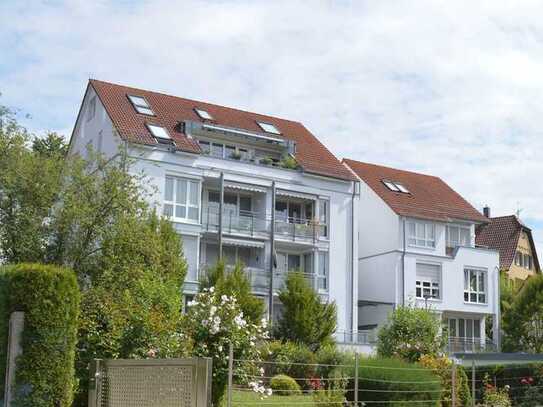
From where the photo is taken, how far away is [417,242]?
50594mm

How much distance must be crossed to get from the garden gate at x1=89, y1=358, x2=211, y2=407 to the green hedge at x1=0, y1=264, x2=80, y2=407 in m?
0.63

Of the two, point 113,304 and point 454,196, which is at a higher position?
point 454,196

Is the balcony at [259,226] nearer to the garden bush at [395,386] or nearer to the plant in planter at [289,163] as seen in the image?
the plant in planter at [289,163]

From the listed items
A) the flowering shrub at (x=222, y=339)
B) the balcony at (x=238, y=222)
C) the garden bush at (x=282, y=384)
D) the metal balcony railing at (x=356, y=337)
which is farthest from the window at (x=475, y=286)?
the flowering shrub at (x=222, y=339)

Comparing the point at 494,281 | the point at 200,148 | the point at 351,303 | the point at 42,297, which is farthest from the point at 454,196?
the point at 42,297

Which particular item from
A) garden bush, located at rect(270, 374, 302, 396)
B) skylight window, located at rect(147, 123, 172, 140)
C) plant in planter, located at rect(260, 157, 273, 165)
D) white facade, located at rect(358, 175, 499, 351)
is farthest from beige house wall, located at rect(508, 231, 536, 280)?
garden bush, located at rect(270, 374, 302, 396)

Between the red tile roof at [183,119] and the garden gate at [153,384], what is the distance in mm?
24724

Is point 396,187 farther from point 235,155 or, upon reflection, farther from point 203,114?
point 203,114

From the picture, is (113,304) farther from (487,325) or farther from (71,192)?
(487,325)

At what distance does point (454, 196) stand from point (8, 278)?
44.2 metres

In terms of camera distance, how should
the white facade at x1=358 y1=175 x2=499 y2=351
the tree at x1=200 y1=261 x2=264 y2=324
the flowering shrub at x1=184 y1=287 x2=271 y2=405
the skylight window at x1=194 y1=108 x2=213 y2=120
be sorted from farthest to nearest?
the white facade at x1=358 y1=175 x2=499 y2=351 → the skylight window at x1=194 y1=108 x2=213 y2=120 → the tree at x1=200 y1=261 x2=264 y2=324 → the flowering shrub at x1=184 y1=287 x2=271 y2=405

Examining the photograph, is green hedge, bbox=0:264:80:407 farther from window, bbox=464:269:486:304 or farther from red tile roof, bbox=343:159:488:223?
window, bbox=464:269:486:304

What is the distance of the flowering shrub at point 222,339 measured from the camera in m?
19.3

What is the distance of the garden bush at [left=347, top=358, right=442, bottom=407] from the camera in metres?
20.9
